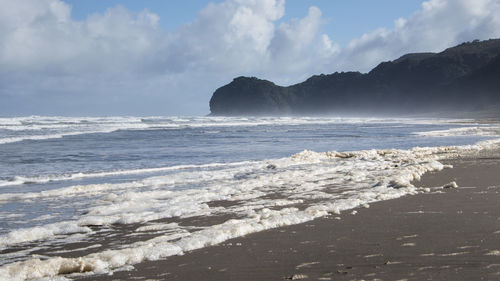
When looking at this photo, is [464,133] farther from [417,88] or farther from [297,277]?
[417,88]

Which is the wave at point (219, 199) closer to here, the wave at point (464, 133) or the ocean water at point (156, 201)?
the ocean water at point (156, 201)

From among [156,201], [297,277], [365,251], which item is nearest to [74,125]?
[156,201]

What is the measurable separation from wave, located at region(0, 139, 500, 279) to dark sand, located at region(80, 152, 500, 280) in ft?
1.02

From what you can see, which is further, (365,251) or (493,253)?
(365,251)

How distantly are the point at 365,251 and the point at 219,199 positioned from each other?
424cm

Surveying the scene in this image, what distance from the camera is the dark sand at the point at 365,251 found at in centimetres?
420

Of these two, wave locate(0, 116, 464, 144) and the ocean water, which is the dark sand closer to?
the ocean water

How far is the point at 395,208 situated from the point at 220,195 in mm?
3434

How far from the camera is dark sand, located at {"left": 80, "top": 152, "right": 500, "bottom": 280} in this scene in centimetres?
420

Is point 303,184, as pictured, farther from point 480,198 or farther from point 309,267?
point 309,267

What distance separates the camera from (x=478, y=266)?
4.15 metres

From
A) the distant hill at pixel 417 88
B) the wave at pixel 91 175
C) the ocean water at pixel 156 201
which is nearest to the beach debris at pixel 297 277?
the ocean water at pixel 156 201

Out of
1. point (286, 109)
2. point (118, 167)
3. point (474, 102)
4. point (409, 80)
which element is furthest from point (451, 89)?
point (118, 167)

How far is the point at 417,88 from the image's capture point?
148 m
